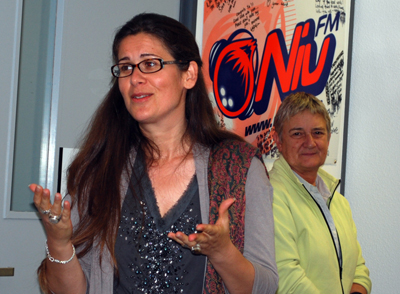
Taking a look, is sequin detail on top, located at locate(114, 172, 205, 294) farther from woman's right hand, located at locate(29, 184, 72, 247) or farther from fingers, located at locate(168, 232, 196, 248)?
fingers, located at locate(168, 232, 196, 248)

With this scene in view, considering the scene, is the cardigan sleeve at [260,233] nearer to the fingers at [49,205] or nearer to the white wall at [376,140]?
the fingers at [49,205]

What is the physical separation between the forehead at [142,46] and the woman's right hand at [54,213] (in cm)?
53

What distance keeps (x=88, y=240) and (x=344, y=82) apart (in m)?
1.87

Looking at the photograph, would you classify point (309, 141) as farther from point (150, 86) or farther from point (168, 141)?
point (150, 86)

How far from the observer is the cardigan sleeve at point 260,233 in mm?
1177

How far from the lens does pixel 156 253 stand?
1.24 metres

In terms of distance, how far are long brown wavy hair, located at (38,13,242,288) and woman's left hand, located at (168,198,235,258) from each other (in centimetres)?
35

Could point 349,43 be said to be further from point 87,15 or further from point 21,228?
point 21,228

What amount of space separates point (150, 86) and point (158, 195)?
1.11 ft

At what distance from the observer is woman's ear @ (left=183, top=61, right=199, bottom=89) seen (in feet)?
4.75

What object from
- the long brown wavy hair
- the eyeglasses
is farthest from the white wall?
the eyeglasses

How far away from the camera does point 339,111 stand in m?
2.55

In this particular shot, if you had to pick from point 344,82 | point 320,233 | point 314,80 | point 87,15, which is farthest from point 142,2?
point 320,233

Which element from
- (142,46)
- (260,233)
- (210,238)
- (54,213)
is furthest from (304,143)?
(54,213)
